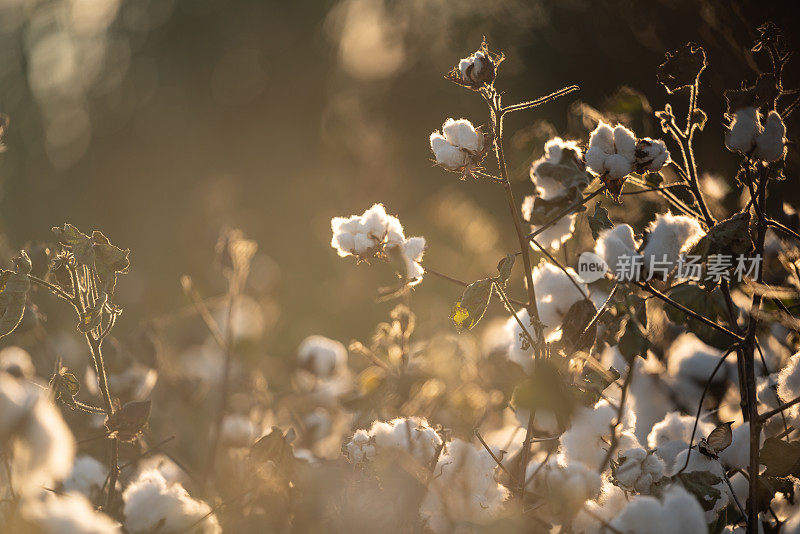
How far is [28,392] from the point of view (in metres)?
0.37

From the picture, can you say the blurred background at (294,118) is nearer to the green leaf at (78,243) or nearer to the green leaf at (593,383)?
the green leaf at (593,383)

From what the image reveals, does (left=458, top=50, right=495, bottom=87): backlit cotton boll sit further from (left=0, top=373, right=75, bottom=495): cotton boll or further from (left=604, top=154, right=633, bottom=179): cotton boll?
(left=0, top=373, right=75, bottom=495): cotton boll

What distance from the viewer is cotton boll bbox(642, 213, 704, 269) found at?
547 millimetres

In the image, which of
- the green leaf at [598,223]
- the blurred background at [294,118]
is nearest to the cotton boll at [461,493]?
the green leaf at [598,223]

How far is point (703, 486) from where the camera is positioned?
0.52 metres

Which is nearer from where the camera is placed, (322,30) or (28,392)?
(28,392)

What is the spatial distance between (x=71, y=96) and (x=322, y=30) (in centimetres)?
146

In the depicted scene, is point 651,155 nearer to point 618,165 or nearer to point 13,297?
point 618,165

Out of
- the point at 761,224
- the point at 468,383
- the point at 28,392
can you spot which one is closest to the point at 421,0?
the point at 468,383

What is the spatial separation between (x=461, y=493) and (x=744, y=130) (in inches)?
16.9

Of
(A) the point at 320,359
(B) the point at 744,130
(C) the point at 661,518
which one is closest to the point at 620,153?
(B) the point at 744,130

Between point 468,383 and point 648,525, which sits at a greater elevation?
point 468,383

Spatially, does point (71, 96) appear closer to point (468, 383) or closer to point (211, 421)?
point (211, 421)

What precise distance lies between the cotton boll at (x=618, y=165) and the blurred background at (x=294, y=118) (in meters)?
0.16
